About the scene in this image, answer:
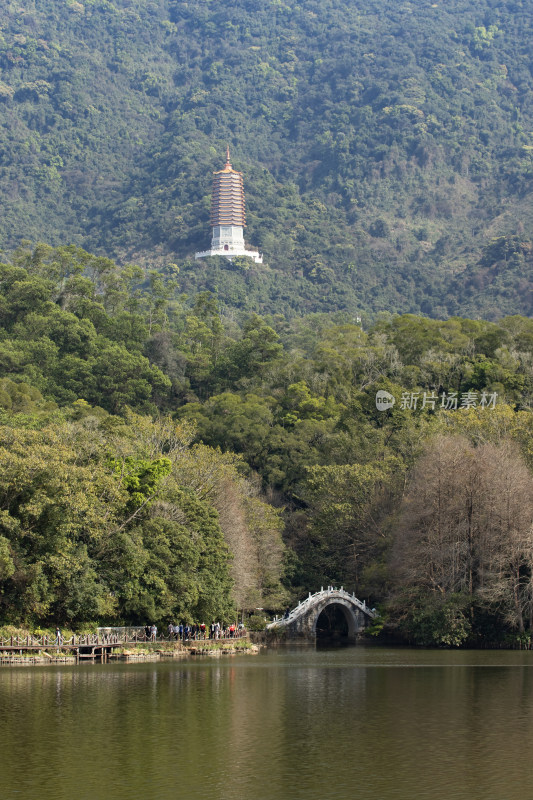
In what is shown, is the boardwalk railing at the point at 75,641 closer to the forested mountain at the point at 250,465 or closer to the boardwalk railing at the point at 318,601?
the forested mountain at the point at 250,465

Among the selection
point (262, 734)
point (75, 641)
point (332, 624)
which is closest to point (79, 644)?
point (75, 641)

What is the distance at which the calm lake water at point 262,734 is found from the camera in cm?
2328

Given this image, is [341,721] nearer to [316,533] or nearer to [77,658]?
[77,658]

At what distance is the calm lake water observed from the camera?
917 inches

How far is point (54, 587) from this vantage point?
151 feet

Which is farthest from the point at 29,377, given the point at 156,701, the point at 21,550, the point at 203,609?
the point at 156,701

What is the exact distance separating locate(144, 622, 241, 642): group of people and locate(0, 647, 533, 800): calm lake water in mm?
6882

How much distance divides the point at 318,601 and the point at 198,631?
13.7 meters

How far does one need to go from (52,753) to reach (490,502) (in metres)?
35.6

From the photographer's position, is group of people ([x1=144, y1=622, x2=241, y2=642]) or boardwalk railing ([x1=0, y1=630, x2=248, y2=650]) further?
group of people ([x1=144, y1=622, x2=241, y2=642])

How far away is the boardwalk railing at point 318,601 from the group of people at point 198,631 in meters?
5.42

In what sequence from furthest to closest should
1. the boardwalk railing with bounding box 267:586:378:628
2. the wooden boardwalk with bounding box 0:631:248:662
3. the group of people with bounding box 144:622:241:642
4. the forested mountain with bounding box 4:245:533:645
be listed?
1. the boardwalk railing with bounding box 267:586:378:628
2. the group of people with bounding box 144:622:241:642
3. the forested mountain with bounding box 4:245:533:645
4. the wooden boardwalk with bounding box 0:631:248:662

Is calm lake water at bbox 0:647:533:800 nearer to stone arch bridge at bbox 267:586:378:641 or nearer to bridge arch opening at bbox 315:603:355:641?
stone arch bridge at bbox 267:586:378:641

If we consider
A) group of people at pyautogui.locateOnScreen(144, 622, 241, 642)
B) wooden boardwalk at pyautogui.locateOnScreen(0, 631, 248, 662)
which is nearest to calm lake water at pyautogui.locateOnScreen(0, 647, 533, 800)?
wooden boardwalk at pyautogui.locateOnScreen(0, 631, 248, 662)
